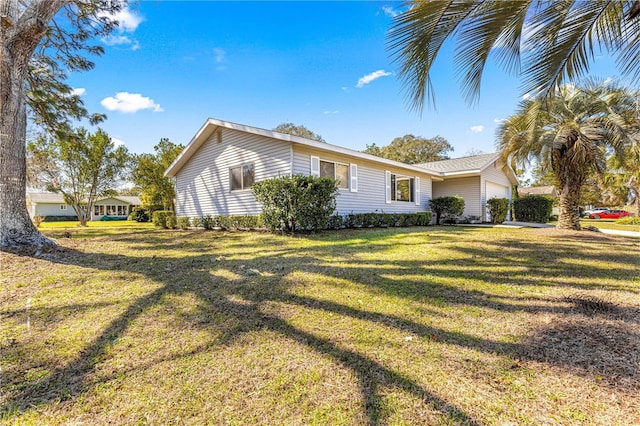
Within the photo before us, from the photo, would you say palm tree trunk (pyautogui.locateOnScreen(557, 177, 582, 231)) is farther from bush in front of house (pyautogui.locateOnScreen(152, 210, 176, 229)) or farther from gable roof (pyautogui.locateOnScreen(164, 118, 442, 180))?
bush in front of house (pyautogui.locateOnScreen(152, 210, 176, 229))

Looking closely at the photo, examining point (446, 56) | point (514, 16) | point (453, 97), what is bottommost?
point (453, 97)

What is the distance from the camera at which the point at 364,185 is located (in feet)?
40.5

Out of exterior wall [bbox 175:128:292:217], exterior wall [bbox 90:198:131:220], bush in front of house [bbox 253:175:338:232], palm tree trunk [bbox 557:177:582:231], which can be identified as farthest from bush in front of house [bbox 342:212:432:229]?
exterior wall [bbox 90:198:131:220]

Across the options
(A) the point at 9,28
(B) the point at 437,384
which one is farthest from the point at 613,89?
(A) the point at 9,28

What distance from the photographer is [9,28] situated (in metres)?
5.62

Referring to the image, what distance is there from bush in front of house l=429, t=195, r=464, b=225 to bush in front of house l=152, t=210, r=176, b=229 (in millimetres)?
13845

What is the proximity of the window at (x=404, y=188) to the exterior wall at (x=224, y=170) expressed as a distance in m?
6.35

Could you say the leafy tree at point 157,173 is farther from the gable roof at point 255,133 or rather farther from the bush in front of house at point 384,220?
the bush in front of house at point 384,220

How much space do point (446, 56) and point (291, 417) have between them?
406 centimetres

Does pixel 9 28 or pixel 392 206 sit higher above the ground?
pixel 9 28

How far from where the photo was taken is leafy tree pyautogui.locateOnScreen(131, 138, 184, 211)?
24.2 m

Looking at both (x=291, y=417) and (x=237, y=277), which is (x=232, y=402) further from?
(x=237, y=277)

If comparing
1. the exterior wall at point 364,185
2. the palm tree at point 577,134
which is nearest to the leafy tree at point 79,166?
the exterior wall at point 364,185

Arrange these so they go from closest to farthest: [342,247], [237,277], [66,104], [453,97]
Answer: [453,97], [237,277], [342,247], [66,104]
